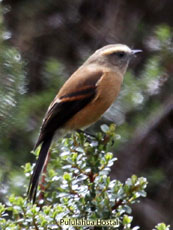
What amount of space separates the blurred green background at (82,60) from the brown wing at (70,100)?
→ 85 millimetres

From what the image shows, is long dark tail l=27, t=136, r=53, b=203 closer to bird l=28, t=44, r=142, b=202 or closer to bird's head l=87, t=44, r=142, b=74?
bird l=28, t=44, r=142, b=202

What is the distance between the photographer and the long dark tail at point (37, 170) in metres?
2.03

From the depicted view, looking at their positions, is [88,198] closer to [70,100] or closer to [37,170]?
[37,170]

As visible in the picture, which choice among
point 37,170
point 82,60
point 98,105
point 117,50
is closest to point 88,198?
point 37,170

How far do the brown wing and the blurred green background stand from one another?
85 mm

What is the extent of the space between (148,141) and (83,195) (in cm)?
155

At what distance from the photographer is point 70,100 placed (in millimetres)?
2932

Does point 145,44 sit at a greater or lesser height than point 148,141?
greater

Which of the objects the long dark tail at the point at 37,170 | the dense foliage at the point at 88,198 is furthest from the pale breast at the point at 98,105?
the dense foliage at the point at 88,198

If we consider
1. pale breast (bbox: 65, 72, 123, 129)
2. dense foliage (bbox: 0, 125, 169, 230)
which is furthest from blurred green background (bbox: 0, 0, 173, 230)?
dense foliage (bbox: 0, 125, 169, 230)

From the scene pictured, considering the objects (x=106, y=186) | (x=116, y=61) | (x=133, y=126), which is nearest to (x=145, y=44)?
(x=116, y=61)

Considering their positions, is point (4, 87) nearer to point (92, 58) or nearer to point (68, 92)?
point (68, 92)

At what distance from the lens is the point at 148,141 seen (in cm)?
328

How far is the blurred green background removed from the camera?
2561 mm
